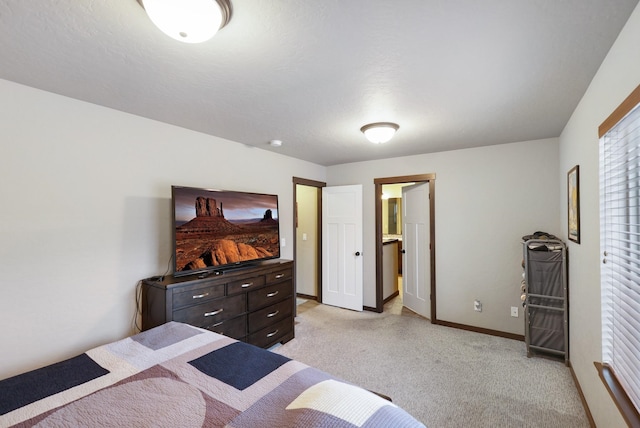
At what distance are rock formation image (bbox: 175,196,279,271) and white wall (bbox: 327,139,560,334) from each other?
2383 mm

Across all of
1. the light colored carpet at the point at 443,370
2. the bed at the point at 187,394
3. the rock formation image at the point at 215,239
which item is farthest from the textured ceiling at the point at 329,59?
the light colored carpet at the point at 443,370

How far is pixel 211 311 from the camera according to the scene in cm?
254

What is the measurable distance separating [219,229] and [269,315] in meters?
1.08

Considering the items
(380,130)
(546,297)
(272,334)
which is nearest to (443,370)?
(546,297)

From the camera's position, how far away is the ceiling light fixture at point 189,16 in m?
1.14

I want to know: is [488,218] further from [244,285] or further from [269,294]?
[244,285]

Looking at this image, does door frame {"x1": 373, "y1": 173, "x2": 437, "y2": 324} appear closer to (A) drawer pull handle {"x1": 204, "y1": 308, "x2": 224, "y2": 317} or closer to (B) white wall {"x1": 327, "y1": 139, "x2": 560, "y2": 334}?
(B) white wall {"x1": 327, "y1": 139, "x2": 560, "y2": 334}

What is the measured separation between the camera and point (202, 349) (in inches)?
62.1

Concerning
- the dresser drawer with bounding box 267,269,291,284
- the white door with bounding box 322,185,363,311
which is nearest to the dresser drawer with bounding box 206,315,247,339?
the dresser drawer with bounding box 267,269,291,284

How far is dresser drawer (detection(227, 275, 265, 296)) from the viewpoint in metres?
2.71

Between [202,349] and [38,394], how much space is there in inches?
25.5

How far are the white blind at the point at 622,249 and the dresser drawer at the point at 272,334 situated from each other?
2659mm

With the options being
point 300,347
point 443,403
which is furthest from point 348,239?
point 443,403

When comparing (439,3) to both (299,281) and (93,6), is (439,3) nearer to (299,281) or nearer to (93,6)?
(93,6)
